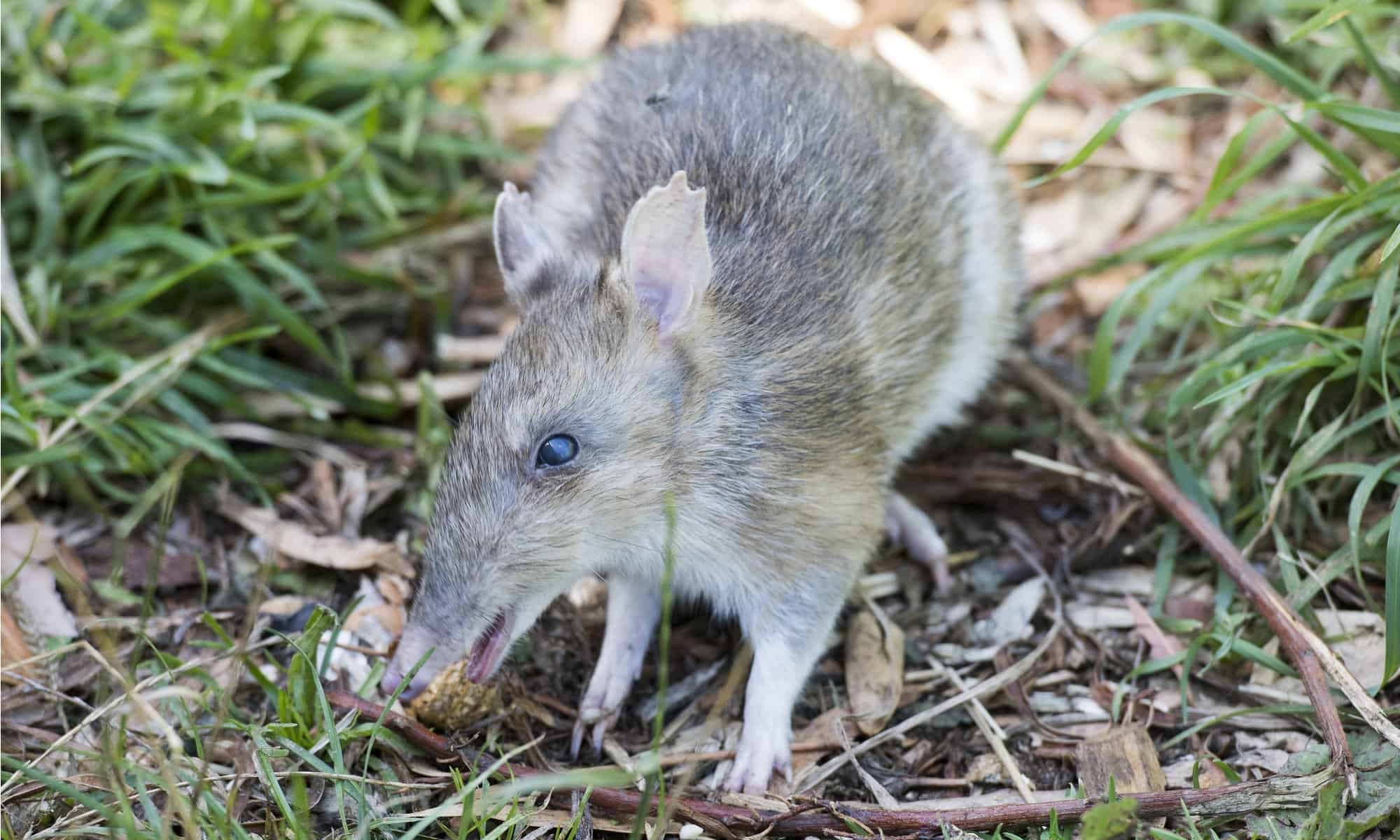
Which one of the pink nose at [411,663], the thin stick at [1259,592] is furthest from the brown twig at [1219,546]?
the pink nose at [411,663]

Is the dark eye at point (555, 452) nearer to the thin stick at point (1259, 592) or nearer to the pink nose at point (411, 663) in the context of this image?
the pink nose at point (411, 663)

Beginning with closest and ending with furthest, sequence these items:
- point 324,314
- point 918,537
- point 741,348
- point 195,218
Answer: point 741,348, point 918,537, point 195,218, point 324,314

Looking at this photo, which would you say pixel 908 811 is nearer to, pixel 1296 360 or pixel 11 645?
pixel 1296 360

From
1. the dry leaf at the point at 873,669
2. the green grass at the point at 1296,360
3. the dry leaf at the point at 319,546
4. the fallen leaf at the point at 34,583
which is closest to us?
the green grass at the point at 1296,360

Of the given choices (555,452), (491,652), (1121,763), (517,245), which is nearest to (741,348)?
(555,452)

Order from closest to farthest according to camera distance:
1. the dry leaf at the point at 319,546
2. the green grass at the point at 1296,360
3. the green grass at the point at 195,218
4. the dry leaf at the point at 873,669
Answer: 1. the green grass at the point at 1296,360
2. the dry leaf at the point at 873,669
3. the dry leaf at the point at 319,546
4. the green grass at the point at 195,218

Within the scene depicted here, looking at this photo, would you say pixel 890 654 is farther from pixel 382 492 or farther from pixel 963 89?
pixel 963 89

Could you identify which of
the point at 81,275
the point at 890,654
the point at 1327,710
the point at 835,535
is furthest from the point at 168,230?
the point at 1327,710
